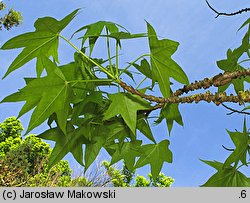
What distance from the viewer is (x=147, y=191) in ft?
2.72

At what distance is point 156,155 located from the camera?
0.97 metres

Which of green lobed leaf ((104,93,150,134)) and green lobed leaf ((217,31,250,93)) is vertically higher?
green lobed leaf ((217,31,250,93))

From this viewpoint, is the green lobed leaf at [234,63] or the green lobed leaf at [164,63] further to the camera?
the green lobed leaf at [234,63]

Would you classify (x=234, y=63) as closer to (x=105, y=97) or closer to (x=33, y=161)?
(x=105, y=97)

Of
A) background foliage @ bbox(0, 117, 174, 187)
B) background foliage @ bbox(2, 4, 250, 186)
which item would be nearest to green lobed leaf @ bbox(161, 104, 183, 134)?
background foliage @ bbox(2, 4, 250, 186)

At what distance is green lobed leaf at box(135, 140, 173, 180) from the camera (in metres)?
0.96

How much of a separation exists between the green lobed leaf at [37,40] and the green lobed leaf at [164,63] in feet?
0.50

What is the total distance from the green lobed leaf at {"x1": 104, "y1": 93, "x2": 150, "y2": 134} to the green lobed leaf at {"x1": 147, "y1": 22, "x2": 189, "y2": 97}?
0.20 ft

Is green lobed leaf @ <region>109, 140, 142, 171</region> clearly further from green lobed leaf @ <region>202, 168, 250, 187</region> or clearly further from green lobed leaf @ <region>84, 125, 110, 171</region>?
green lobed leaf @ <region>202, 168, 250, 187</region>

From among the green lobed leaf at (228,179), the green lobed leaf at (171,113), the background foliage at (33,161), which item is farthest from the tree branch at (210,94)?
the background foliage at (33,161)

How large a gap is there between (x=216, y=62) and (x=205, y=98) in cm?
34

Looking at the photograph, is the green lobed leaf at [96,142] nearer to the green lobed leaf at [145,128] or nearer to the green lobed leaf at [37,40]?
the green lobed leaf at [145,128]

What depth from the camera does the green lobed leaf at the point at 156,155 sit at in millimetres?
960

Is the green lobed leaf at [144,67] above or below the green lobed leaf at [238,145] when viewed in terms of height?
above
